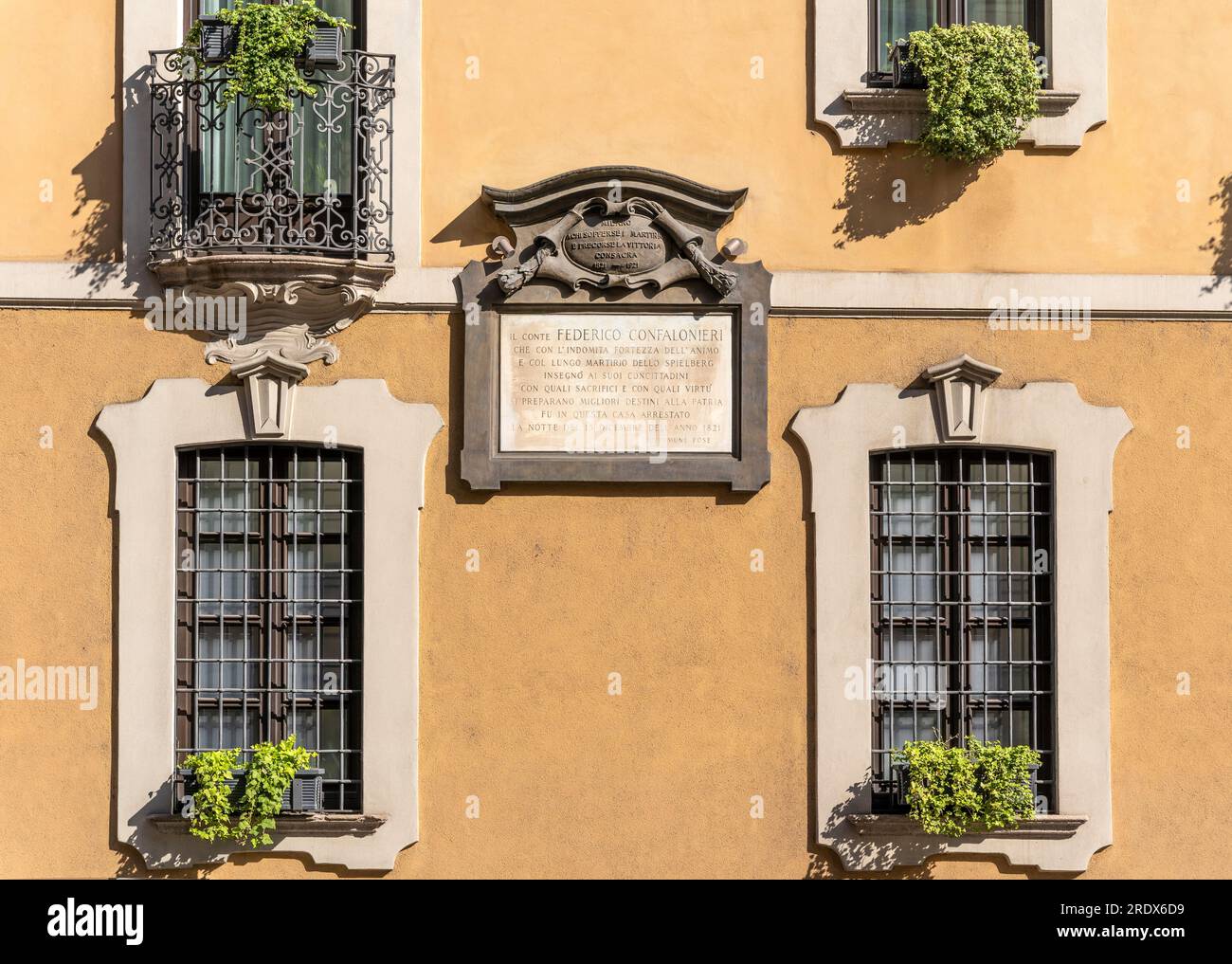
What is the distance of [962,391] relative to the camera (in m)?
9.20

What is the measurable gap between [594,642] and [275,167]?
3.48m

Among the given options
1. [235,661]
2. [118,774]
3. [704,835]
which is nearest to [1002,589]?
[704,835]

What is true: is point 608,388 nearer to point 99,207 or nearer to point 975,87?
point 975,87

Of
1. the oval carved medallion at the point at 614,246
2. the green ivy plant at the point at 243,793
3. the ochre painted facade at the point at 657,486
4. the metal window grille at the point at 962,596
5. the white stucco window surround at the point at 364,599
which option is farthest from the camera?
the metal window grille at the point at 962,596

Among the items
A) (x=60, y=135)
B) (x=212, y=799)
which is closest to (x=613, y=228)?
(x=60, y=135)

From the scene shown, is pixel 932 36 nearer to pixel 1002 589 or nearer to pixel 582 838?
pixel 1002 589

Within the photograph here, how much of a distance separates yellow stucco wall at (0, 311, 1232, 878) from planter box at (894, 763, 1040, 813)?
1.39 ft

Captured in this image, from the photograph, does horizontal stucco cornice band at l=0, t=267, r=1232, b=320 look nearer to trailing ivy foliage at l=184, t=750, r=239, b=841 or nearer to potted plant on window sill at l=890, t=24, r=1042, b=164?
potted plant on window sill at l=890, t=24, r=1042, b=164

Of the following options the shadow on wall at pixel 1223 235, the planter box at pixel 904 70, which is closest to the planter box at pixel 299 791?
the planter box at pixel 904 70

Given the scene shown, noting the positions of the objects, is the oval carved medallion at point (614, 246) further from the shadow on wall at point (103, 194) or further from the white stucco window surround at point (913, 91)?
the shadow on wall at point (103, 194)

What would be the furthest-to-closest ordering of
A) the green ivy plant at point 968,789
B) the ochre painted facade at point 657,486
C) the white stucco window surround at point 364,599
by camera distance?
the ochre painted facade at point 657,486
the white stucco window surround at point 364,599
the green ivy plant at point 968,789

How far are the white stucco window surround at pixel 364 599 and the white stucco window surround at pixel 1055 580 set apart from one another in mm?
2506

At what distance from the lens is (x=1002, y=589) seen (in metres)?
9.38

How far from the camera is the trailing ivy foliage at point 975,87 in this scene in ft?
29.6
